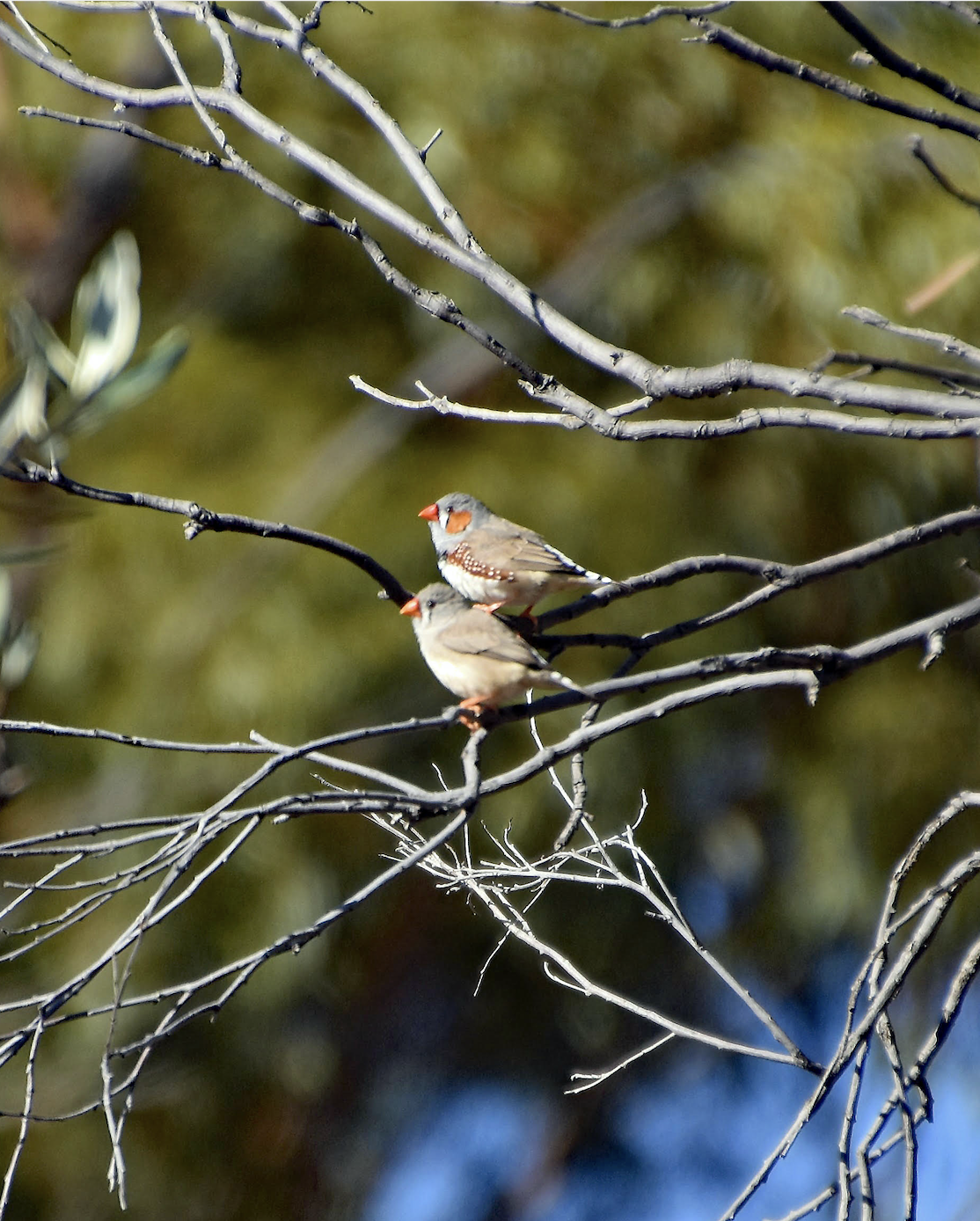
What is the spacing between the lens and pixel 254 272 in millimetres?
5473

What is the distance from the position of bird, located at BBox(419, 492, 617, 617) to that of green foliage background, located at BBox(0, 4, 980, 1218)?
1425 millimetres

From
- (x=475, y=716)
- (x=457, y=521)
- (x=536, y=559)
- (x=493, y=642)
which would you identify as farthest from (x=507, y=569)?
(x=475, y=716)

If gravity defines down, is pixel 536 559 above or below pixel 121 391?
above

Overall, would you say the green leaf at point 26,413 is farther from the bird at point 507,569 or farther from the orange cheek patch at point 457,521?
the orange cheek patch at point 457,521

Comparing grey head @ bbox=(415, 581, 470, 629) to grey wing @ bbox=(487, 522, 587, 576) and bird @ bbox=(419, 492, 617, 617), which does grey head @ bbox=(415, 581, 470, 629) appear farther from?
grey wing @ bbox=(487, 522, 587, 576)

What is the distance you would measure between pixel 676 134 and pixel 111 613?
3.35m

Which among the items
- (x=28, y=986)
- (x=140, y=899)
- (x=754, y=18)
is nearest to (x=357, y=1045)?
(x=140, y=899)

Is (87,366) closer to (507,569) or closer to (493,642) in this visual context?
(493,642)

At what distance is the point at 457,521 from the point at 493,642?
1.03 metres

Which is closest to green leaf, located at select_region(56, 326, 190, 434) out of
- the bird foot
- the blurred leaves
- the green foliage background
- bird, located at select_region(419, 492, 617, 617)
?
the blurred leaves

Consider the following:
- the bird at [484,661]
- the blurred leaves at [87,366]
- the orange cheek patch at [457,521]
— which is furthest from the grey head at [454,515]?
the blurred leaves at [87,366]

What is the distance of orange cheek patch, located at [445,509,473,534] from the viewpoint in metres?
3.68

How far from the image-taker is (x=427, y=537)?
478cm

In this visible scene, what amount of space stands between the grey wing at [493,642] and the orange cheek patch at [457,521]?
0.82m
